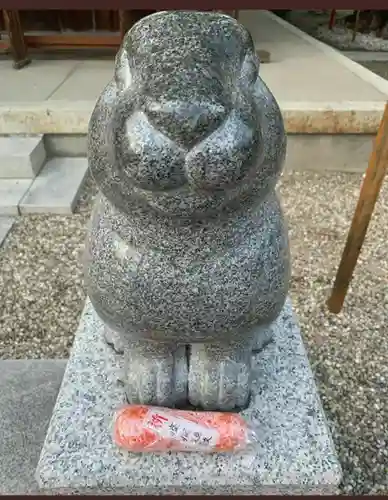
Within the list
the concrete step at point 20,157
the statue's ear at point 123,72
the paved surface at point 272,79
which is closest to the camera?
the statue's ear at point 123,72

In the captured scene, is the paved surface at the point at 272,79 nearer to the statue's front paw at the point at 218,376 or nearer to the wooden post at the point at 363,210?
the wooden post at the point at 363,210

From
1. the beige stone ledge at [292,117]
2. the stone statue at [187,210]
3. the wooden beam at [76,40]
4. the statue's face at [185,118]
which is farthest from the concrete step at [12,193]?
the statue's face at [185,118]

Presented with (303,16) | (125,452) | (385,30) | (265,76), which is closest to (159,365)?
(125,452)

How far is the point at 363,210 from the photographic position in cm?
188

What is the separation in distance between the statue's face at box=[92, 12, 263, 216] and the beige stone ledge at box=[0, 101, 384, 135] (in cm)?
236

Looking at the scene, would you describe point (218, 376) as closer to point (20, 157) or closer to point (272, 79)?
point (20, 157)

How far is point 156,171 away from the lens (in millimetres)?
792

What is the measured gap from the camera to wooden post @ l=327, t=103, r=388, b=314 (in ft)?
5.72

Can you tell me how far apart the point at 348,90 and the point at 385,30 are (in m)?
4.27

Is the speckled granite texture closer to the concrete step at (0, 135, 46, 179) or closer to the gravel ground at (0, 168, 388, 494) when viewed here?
the gravel ground at (0, 168, 388, 494)

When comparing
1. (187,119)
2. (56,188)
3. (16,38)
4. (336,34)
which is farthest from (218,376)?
(336,34)

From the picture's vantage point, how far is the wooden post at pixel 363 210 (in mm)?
1743

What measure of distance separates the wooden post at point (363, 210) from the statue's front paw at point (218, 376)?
902 millimetres

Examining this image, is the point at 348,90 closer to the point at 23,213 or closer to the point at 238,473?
the point at 23,213
